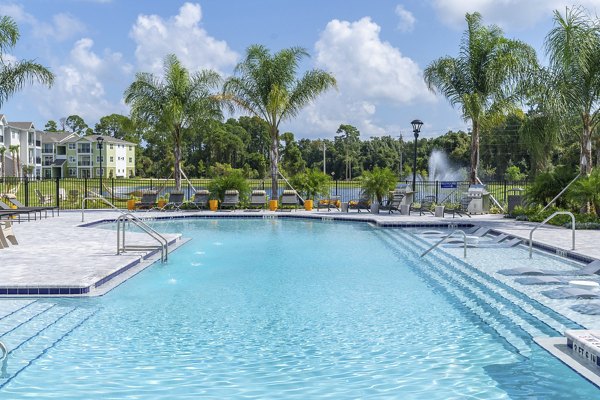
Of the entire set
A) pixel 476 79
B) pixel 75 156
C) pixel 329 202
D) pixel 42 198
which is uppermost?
pixel 75 156

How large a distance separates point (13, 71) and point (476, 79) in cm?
1582

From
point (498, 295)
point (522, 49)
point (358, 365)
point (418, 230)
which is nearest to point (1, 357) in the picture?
point (358, 365)

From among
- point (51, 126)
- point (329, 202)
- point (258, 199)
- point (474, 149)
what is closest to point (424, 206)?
point (474, 149)

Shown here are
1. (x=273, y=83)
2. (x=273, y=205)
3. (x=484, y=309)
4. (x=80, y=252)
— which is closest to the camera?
(x=484, y=309)

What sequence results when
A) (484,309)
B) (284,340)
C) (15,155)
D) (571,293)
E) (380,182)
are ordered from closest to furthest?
(284,340) → (484,309) → (571,293) → (380,182) → (15,155)

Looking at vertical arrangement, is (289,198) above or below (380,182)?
below

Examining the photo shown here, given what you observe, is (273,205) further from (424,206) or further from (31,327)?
(31,327)

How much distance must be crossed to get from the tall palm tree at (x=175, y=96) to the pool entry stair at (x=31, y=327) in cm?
1645

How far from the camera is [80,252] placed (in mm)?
10664

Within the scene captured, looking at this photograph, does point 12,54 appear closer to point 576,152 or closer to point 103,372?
point 103,372

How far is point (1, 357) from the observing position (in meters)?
5.34

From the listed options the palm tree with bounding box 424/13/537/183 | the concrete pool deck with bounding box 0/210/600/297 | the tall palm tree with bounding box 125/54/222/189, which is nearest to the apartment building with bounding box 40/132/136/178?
the tall palm tree with bounding box 125/54/222/189

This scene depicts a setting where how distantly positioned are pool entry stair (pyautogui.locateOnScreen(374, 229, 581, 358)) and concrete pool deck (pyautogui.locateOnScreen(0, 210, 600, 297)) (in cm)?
244

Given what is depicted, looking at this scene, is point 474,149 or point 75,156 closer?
point 474,149
